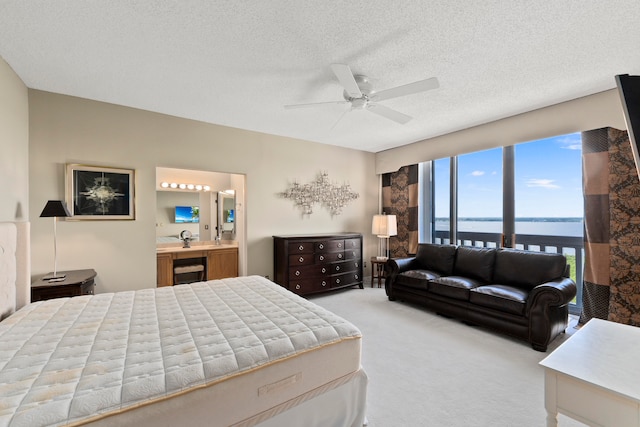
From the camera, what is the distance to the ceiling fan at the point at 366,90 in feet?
6.88

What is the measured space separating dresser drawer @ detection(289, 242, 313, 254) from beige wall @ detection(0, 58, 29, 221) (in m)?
3.04

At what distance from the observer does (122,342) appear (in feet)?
4.68

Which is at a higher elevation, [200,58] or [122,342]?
[200,58]

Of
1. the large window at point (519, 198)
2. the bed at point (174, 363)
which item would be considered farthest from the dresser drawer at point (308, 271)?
the large window at point (519, 198)

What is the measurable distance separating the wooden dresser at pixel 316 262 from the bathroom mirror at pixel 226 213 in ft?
3.82

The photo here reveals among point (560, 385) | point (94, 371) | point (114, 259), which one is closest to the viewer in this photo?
point (94, 371)

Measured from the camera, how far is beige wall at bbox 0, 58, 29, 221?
7.42 ft

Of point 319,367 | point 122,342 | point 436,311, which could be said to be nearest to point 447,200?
point 436,311

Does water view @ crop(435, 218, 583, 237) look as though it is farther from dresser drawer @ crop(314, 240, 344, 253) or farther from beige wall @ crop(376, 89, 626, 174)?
dresser drawer @ crop(314, 240, 344, 253)

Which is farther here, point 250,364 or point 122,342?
point 122,342

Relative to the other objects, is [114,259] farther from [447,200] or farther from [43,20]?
[447,200]

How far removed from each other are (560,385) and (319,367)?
3.95 ft

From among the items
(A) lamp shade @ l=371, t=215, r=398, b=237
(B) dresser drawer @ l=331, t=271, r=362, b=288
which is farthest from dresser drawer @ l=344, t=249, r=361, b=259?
(A) lamp shade @ l=371, t=215, r=398, b=237

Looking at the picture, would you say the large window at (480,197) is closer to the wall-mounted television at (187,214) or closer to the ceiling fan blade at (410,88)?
the ceiling fan blade at (410,88)
